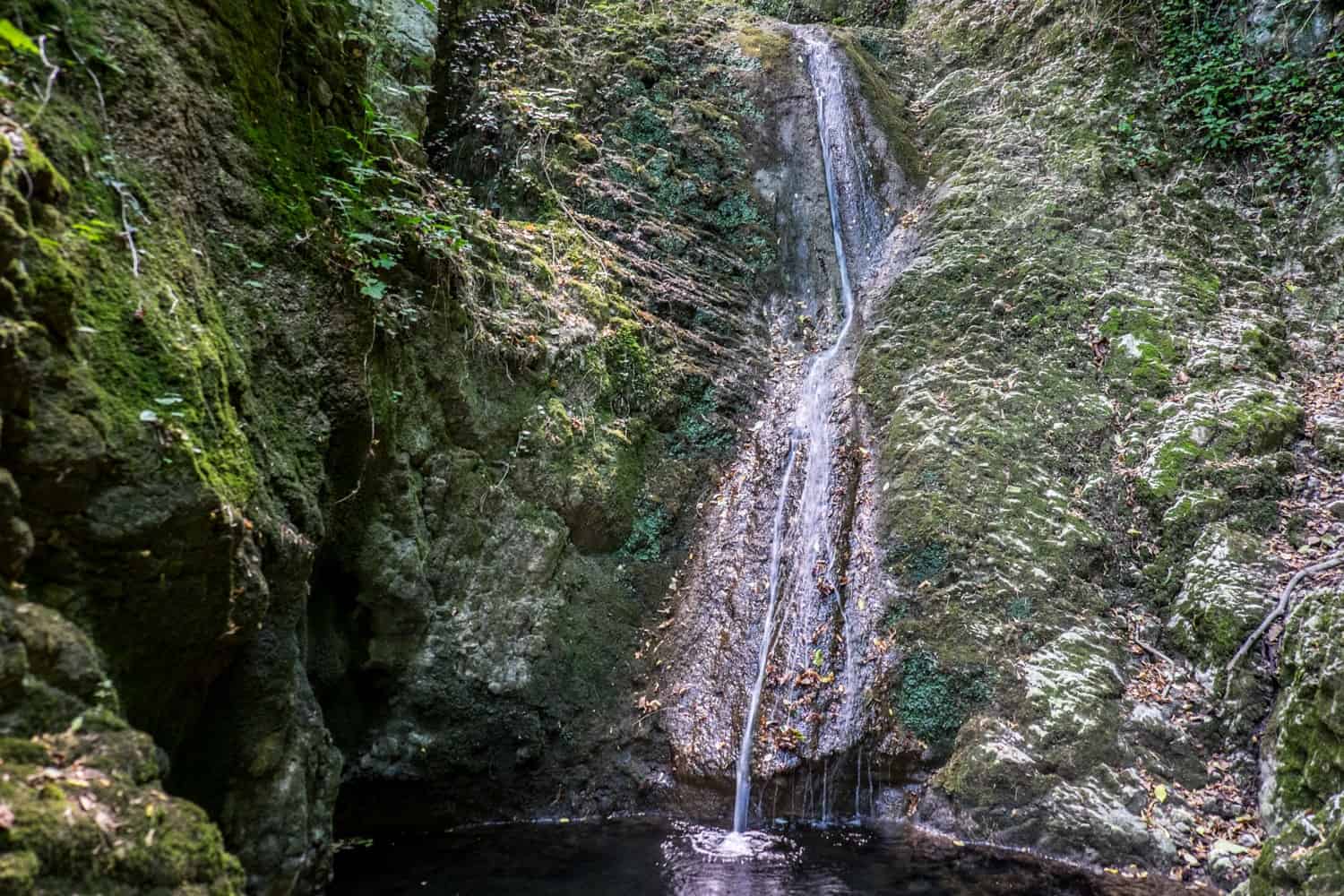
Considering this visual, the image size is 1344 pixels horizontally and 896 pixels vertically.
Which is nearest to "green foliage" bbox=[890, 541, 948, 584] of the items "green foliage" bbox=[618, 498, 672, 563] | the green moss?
"green foliage" bbox=[618, 498, 672, 563]

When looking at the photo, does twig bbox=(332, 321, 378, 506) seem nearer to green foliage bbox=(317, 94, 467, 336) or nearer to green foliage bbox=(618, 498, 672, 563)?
green foliage bbox=(317, 94, 467, 336)

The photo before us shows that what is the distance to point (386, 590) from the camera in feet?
18.9

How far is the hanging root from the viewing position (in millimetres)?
5652

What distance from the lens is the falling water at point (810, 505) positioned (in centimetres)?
657

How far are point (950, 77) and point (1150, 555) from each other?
8.18 m

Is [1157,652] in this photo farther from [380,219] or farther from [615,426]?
[380,219]

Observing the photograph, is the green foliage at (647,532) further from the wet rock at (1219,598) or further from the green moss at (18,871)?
the green moss at (18,871)

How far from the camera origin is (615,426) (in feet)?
25.8

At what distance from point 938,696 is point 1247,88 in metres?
7.90

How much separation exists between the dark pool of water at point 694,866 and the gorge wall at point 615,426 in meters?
0.29

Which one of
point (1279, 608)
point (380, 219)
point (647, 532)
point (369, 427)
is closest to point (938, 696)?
point (1279, 608)

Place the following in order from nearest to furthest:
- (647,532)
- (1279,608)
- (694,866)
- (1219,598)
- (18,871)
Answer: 1. (18,871)
2. (694,866)
3. (1279,608)
4. (1219,598)
5. (647,532)

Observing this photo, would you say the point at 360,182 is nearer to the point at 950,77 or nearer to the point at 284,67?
the point at 284,67

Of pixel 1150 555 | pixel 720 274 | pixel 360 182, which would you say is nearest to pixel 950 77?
pixel 720 274
